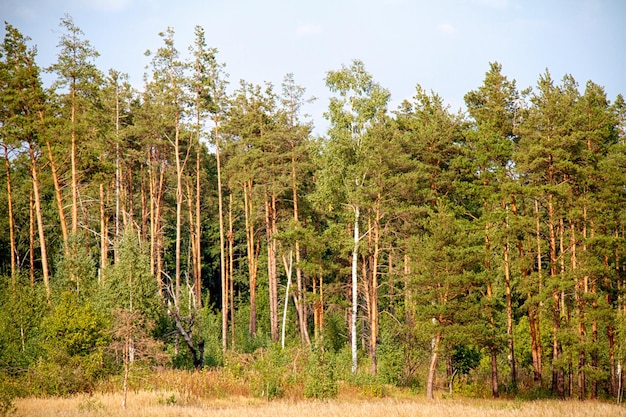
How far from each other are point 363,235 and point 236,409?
1271cm

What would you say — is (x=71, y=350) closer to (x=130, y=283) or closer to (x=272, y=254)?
(x=130, y=283)

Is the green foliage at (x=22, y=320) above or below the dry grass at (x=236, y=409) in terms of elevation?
above

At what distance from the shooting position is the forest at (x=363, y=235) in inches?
985

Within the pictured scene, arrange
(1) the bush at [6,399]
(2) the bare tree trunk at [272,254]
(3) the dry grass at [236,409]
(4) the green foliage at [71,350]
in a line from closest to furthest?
(1) the bush at [6,399], (3) the dry grass at [236,409], (4) the green foliage at [71,350], (2) the bare tree trunk at [272,254]

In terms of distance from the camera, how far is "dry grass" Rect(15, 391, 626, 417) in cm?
1881

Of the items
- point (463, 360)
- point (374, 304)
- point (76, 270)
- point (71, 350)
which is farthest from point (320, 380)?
point (76, 270)

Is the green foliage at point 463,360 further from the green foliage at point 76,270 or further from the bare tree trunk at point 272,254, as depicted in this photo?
the green foliage at point 76,270

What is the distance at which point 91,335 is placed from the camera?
23188 millimetres

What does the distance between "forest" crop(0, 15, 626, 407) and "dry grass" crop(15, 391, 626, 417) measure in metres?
1.63

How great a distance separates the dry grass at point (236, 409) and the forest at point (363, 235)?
1.63m

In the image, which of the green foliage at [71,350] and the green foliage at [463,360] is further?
the green foliage at [463,360]

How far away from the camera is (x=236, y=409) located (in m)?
20.6

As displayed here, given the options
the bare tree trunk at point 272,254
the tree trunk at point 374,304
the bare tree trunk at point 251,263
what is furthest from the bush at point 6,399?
the bare tree trunk at point 251,263

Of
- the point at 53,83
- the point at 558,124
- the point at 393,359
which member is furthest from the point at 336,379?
the point at 53,83
